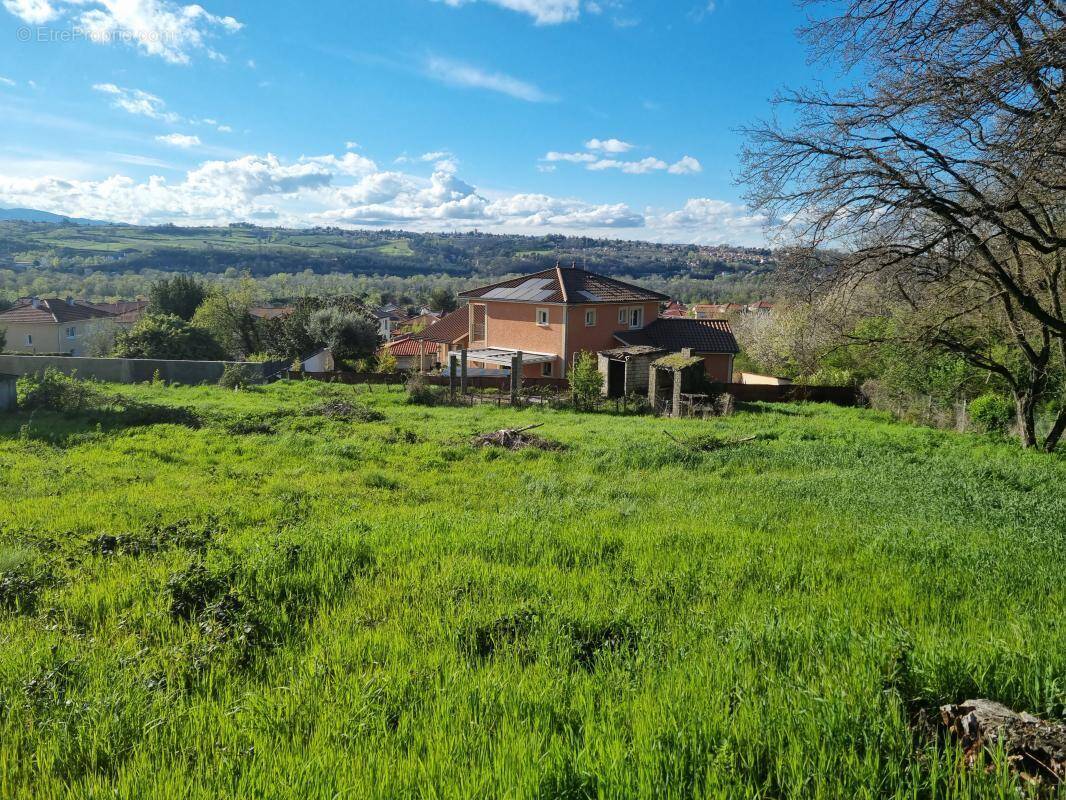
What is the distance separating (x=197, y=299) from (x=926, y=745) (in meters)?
56.9

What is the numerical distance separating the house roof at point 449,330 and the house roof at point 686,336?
45.4ft

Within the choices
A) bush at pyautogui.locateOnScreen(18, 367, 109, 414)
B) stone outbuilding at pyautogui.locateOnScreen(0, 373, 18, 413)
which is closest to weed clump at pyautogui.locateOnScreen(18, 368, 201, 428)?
bush at pyautogui.locateOnScreen(18, 367, 109, 414)

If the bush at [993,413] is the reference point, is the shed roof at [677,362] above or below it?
above

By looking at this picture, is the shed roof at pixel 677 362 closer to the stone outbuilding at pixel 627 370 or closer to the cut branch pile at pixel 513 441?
the stone outbuilding at pixel 627 370

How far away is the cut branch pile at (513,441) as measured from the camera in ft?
50.6

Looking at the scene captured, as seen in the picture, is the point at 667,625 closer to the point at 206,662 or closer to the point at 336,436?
the point at 206,662

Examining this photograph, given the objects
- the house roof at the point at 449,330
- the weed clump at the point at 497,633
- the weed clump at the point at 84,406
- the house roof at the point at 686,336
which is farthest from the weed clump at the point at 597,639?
the house roof at the point at 449,330

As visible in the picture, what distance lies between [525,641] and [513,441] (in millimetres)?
11564

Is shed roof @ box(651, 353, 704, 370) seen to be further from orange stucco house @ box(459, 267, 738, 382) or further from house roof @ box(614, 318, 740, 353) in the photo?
house roof @ box(614, 318, 740, 353)

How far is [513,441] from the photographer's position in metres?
15.9

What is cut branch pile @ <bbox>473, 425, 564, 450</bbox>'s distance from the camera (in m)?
15.4

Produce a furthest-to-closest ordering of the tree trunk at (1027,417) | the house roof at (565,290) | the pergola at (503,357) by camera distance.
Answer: the house roof at (565,290) < the pergola at (503,357) < the tree trunk at (1027,417)

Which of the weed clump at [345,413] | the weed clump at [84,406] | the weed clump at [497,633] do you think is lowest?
the weed clump at [345,413]

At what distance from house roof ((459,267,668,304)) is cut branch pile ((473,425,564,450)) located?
60.3 ft
